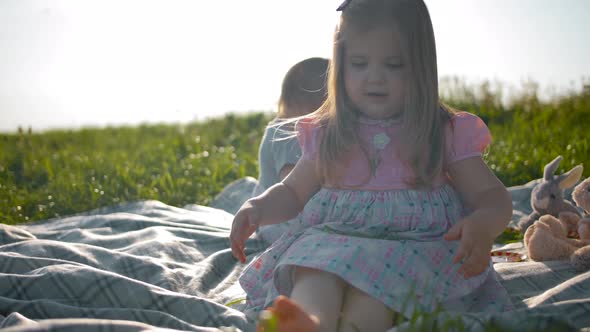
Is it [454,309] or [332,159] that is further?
[332,159]

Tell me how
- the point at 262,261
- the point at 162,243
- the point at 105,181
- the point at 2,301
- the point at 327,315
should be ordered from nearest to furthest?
the point at 327,315, the point at 2,301, the point at 262,261, the point at 162,243, the point at 105,181

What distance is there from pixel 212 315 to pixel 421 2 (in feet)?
4.22

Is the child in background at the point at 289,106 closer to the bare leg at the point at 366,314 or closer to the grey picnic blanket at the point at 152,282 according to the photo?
the grey picnic blanket at the point at 152,282

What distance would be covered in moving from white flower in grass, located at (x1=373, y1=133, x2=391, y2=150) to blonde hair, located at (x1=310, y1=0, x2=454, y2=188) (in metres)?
0.06

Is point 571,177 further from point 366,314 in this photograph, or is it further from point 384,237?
point 366,314

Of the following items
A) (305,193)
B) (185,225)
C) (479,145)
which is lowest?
(185,225)

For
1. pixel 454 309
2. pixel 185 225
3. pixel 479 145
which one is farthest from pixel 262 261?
pixel 185 225

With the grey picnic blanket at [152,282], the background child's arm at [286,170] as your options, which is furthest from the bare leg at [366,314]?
the background child's arm at [286,170]

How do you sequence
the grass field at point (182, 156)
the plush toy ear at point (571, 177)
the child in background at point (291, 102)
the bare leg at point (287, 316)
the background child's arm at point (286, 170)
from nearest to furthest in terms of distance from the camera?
the bare leg at point (287, 316), the plush toy ear at point (571, 177), the background child's arm at point (286, 170), the child in background at point (291, 102), the grass field at point (182, 156)

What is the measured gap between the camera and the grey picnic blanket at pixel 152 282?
1608 mm

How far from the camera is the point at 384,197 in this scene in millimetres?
2051

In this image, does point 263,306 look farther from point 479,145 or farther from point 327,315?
point 479,145

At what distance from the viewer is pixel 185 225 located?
3.44 metres

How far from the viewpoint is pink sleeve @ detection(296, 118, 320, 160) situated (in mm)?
2217
